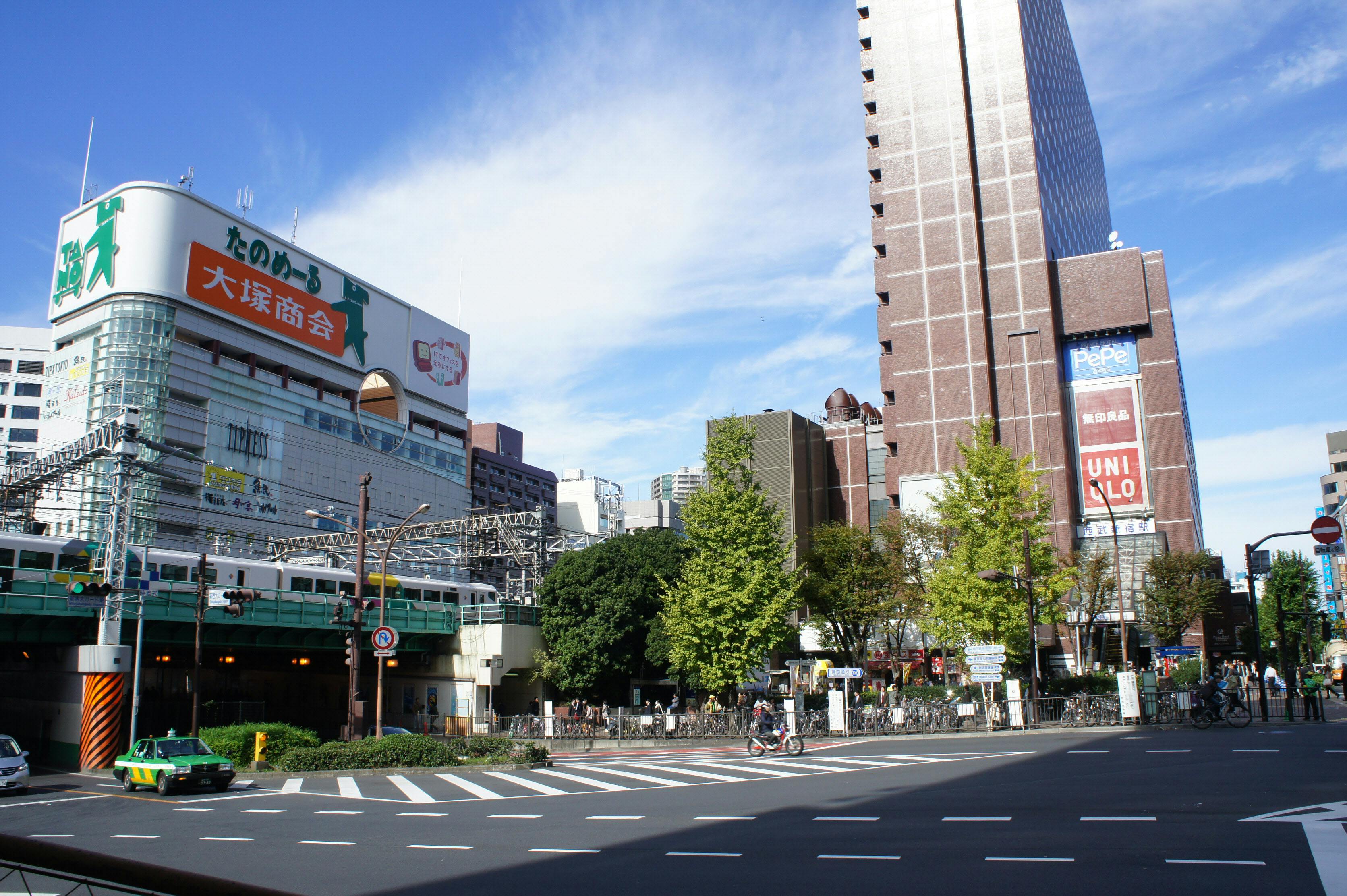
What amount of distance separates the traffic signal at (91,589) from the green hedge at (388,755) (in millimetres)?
6946

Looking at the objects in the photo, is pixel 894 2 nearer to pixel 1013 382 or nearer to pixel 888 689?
pixel 1013 382

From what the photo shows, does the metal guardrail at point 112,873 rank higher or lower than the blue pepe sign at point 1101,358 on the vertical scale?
lower

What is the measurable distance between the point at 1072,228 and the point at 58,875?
89.8 metres

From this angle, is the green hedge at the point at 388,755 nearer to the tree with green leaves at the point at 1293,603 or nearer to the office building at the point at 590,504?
the tree with green leaves at the point at 1293,603

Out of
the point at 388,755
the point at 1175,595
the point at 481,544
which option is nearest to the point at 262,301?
the point at 481,544

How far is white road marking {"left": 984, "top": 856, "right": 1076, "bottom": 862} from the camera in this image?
9633 millimetres

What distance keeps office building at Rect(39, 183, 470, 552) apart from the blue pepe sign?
56.4 meters

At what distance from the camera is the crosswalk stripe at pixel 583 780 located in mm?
19281

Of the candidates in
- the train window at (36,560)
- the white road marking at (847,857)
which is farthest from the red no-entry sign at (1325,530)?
the train window at (36,560)

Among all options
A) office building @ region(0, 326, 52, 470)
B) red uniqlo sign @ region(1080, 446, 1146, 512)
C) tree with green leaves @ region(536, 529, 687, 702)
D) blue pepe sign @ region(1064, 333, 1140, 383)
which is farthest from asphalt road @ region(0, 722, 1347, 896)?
office building @ region(0, 326, 52, 470)

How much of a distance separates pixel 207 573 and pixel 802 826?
3228cm

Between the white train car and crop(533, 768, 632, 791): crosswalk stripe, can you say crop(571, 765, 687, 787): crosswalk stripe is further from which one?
the white train car

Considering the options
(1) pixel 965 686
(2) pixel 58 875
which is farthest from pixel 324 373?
(2) pixel 58 875

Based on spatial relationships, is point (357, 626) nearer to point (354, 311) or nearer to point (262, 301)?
point (262, 301)
